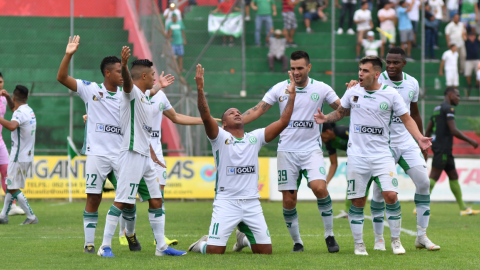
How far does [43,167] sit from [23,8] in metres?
6.10

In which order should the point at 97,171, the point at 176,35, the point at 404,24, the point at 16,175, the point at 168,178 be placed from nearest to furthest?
the point at 97,171 < the point at 16,175 < the point at 168,178 < the point at 176,35 < the point at 404,24

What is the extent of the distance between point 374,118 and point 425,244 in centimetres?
178

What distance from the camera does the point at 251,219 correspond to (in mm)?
7688

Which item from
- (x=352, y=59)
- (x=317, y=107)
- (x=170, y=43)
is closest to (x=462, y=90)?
(x=352, y=59)

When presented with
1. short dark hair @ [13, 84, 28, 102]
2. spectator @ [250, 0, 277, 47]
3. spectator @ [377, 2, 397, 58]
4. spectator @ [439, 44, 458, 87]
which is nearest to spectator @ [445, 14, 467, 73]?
spectator @ [439, 44, 458, 87]

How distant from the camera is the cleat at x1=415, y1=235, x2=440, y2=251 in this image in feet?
26.7

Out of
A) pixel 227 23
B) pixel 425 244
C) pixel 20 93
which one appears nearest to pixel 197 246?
pixel 425 244

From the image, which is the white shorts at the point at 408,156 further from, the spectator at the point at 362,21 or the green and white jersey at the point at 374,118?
the spectator at the point at 362,21

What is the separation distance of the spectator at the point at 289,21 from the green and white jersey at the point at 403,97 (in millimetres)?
15289

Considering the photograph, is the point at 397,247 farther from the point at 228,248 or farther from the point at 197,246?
the point at 197,246

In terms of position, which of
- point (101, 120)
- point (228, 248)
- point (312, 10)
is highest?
point (312, 10)

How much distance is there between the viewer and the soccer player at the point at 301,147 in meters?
8.38

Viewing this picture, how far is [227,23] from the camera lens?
71.6ft

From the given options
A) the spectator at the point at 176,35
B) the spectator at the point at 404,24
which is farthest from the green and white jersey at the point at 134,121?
the spectator at the point at 404,24
